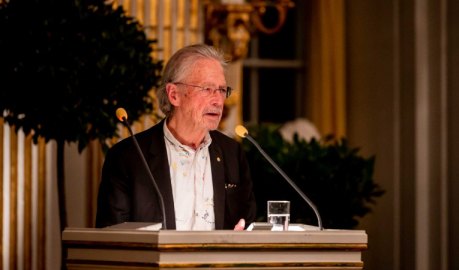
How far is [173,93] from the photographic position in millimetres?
2557

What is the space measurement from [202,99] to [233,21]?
8.41 ft

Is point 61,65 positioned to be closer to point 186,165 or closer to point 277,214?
point 186,165

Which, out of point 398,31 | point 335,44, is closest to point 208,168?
point 398,31

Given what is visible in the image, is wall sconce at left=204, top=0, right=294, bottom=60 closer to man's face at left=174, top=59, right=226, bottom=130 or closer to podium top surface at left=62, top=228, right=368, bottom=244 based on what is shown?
man's face at left=174, top=59, right=226, bottom=130

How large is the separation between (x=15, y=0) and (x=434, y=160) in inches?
114

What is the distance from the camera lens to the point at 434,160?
4.25 metres

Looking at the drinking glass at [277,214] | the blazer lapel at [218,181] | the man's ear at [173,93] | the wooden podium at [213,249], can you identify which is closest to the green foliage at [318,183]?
the blazer lapel at [218,181]

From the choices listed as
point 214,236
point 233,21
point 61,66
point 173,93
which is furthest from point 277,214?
point 233,21

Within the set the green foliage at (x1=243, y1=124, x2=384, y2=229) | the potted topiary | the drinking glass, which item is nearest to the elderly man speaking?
the drinking glass

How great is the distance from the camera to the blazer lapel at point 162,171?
2.26 m

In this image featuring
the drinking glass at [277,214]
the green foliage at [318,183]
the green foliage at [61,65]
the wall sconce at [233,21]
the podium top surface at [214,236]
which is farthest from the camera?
the wall sconce at [233,21]

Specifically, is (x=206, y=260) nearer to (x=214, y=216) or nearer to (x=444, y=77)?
(x=214, y=216)

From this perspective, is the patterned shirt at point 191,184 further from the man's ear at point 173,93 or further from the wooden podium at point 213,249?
the wooden podium at point 213,249

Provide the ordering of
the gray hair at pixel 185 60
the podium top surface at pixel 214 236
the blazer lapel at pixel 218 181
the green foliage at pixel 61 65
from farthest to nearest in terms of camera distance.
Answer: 1. the green foliage at pixel 61 65
2. the gray hair at pixel 185 60
3. the blazer lapel at pixel 218 181
4. the podium top surface at pixel 214 236
